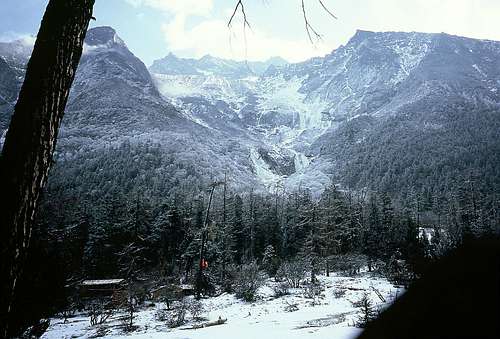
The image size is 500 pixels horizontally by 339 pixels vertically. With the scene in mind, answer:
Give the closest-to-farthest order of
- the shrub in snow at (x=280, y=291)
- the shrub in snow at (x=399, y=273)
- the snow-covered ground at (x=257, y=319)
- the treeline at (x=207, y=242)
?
1. the snow-covered ground at (x=257, y=319)
2. the shrub in snow at (x=399, y=273)
3. the treeline at (x=207, y=242)
4. the shrub in snow at (x=280, y=291)

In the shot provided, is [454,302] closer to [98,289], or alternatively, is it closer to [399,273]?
[399,273]

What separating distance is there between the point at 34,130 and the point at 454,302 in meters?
2.26

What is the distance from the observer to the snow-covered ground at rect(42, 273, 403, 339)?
952cm

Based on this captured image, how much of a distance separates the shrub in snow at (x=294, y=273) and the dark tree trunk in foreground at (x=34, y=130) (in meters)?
25.1

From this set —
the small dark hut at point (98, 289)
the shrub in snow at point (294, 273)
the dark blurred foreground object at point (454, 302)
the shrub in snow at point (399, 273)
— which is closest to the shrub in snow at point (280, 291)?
the shrub in snow at point (294, 273)

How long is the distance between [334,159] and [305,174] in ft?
62.9

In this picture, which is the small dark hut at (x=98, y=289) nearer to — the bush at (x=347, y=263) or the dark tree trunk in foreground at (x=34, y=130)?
the bush at (x=347, y=263)

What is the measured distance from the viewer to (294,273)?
2589 cm

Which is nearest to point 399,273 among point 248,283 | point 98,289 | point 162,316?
point 248,283

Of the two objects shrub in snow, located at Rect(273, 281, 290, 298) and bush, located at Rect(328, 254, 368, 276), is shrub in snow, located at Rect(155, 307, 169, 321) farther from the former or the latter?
bush, located at Rect(328, 254, 368, 276)

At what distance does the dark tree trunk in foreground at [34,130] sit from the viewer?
191 cm

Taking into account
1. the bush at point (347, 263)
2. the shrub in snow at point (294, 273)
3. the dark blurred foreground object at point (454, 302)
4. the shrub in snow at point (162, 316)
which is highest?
the dark blurred foreground object at point (454, 302)

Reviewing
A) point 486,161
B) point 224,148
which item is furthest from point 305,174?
point 486,161

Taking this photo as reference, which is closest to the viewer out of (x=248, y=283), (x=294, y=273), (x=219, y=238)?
(x=248, y=283)
